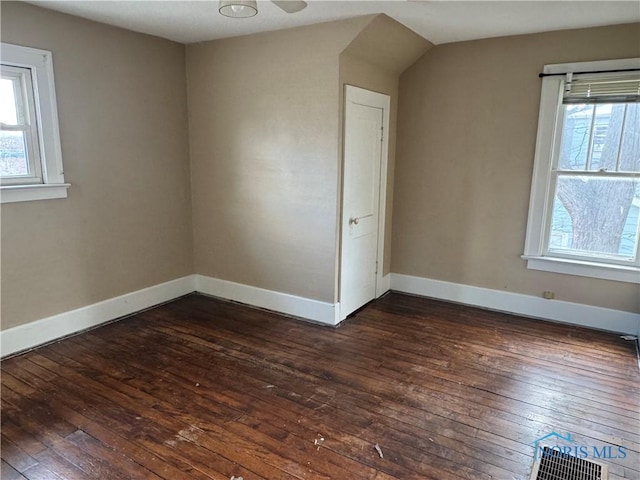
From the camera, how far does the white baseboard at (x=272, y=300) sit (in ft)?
12.4

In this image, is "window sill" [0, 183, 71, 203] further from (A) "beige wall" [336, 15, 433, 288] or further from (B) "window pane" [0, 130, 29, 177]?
(A) "beige wall" [336, 15, 433, 288]

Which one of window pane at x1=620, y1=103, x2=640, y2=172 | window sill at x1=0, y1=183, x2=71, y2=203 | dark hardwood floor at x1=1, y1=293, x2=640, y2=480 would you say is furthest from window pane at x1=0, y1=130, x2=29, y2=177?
window pane at x1=620, y1=103, x2=640, y2=172

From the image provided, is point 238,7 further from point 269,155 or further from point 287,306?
point 287,306

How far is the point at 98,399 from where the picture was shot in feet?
8.57

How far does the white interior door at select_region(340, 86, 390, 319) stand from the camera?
3637 millimetres

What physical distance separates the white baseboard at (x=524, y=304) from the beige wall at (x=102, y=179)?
98.7 inches

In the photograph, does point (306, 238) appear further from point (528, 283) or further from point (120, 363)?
point (528, 283)

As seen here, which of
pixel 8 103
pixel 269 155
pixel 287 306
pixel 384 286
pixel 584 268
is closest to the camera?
pixel 8 103

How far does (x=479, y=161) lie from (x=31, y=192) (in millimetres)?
3730

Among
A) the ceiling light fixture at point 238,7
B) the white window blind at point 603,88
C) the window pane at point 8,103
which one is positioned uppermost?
the ceiling light fixture at point 238,7

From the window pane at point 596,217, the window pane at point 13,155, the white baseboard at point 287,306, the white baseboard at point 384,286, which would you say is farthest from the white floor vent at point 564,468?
the window pane at point 13,155

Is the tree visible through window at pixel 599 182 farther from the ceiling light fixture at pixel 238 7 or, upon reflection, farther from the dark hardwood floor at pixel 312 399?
the ceiling light fixture at pixel 238 7

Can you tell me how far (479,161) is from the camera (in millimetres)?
4047

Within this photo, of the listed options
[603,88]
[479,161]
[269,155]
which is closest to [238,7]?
[269,155]
